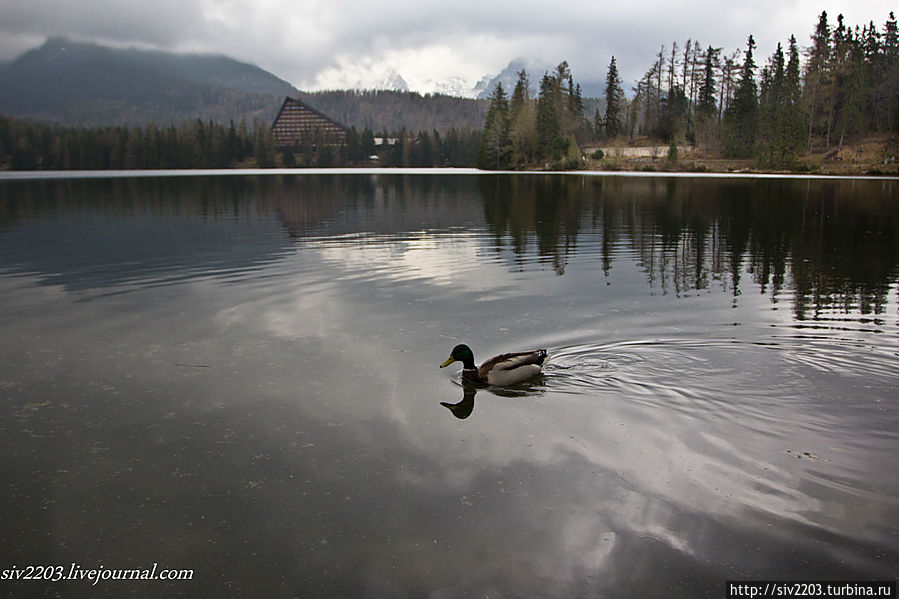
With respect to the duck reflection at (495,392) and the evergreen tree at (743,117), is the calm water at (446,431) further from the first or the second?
the evergreen tree at (743,117)

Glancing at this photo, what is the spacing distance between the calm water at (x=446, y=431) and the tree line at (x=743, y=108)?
104 meters

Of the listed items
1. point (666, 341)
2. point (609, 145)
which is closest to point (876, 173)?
point (609, 145)

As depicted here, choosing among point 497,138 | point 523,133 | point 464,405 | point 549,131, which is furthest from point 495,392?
point 497,138

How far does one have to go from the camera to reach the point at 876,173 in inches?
3465

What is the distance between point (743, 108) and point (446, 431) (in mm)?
132341

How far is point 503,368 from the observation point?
10828 mm

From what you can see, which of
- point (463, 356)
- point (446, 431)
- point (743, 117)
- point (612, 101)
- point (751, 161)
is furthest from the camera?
point (612, 101)

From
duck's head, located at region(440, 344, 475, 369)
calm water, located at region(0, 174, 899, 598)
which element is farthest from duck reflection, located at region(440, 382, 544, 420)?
duck's head, located at region(440, 344, 475, 369)

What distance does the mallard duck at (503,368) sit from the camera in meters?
10.8

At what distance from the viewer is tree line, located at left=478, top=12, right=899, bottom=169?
10662 centimetres

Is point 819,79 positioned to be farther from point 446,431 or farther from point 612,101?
point 446,431

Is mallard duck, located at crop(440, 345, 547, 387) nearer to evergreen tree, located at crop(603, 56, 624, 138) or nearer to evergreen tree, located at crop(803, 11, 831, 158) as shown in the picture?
evergreen tree, located at crop(803, 11, 831, 158)

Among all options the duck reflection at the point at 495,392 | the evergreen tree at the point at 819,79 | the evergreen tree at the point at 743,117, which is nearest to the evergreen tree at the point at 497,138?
the evergreen tree at the point at 743,117

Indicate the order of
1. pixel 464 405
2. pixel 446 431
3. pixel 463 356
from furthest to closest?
pixel 463 356, pixel 464 405, pixel 446 431
